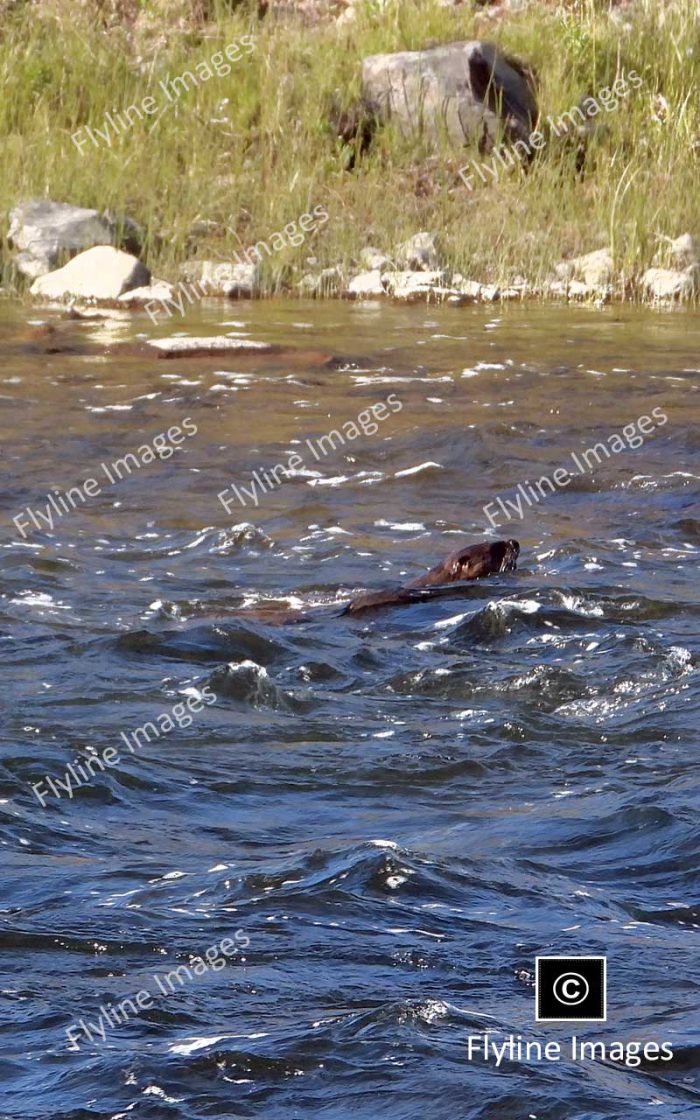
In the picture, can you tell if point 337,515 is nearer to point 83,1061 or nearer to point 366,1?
point 83,1061

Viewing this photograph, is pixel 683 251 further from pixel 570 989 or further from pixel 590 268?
pixel 570 989

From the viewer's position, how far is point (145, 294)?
1305 cm

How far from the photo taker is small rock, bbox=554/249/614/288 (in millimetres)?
13836

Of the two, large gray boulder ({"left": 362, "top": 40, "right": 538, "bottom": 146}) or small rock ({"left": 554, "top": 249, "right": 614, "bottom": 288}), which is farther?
large gray boulder ({"left": 362, "top": 40, "right": 538, "bottom": 146})

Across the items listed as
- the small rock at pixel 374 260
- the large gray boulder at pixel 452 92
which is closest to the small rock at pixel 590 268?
the small rock at pixel 374 260

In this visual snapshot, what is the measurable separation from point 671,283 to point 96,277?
4664 millimetres

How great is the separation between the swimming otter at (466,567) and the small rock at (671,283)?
8.08 m

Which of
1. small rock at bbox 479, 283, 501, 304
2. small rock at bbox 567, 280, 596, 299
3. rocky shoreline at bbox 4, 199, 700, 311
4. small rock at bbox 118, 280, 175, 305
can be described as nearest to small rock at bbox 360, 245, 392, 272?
rocky shoreline at bbox 4, 199, 700, 311

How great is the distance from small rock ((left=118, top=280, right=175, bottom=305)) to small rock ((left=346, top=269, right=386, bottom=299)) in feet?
5.15

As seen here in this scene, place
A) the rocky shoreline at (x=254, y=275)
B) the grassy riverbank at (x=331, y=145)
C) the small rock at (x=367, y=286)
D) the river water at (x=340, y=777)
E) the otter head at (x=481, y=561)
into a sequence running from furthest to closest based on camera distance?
the grassy riverbank at (x=331, y=145) < the small rock at (x=367, y=286) < the rocky shoreline at (x=254, y=275) < the otter head at (x=481, y=561) < the river water at (x=340, y=777)

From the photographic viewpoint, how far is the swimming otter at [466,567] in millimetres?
5512

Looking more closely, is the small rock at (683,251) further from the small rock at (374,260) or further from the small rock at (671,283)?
the small rock at (374,260)

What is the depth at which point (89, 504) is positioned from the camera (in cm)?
719

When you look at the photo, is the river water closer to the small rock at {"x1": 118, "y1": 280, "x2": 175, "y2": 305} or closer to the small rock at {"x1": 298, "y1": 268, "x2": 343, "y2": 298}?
the small rock at {"x1": 118, "y1": 280, "x2": 175, "y2": 305}
